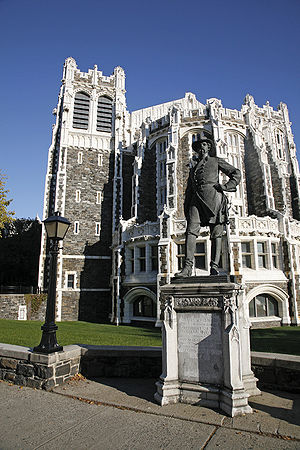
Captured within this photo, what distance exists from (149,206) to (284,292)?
12.8 metres

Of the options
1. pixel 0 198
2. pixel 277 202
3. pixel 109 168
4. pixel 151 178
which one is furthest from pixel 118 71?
pixel 277 202

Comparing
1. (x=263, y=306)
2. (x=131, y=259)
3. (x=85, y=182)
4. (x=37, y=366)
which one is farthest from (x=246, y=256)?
(x=85, y=182)

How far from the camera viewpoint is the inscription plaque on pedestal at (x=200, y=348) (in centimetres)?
444

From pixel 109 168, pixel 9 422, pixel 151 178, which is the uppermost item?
pixel 109 168

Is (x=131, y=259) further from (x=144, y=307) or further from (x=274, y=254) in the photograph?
(x=274, y=254)

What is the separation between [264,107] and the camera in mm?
30234

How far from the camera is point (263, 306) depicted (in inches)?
701

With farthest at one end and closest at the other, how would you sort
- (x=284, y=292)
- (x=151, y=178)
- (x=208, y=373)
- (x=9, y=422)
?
(x=151, y=178), (x=284, y=292), (x=208, y=373), (x=9, y=422)

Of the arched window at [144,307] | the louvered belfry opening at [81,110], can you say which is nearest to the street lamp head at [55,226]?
the arched window at [144,307]

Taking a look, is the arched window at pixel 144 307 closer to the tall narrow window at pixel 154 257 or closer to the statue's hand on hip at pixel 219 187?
the tall narrow window at pixel 154 257

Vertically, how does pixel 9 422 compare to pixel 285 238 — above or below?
below

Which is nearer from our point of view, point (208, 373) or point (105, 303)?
point (208, 373)

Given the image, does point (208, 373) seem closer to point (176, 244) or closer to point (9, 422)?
point (9, 422)

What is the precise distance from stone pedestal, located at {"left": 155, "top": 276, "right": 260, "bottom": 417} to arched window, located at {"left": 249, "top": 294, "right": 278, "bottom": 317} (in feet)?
45.1
